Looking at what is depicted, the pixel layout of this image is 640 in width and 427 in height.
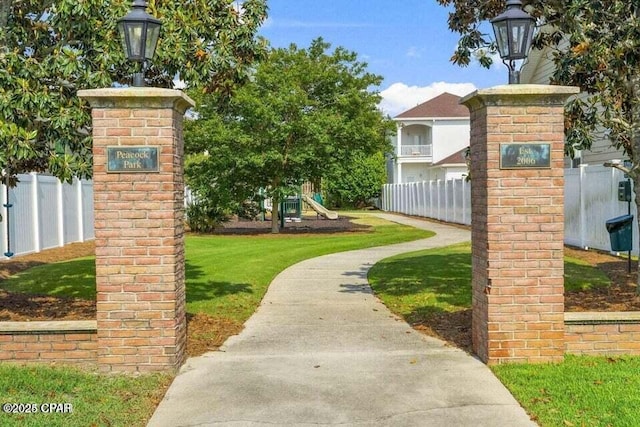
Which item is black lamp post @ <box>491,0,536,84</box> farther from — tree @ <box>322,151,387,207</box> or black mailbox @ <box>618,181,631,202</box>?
tree @ <box>322,151,387,207</box>

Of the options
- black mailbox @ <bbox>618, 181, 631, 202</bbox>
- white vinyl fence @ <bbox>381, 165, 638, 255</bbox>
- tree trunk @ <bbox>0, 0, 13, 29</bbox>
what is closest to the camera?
tree trunk @ <bbox>0, 0, 13, 29</bbox>

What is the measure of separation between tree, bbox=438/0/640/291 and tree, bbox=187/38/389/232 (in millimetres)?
12645

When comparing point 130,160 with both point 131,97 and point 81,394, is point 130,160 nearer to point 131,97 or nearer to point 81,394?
point 131,97

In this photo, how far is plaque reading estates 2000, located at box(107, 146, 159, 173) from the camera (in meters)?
6.28

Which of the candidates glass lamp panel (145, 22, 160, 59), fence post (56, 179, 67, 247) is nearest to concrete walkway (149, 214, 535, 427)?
glass lamp panel (145, 22, 160, 59)

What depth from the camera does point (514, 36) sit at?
6.77 meters

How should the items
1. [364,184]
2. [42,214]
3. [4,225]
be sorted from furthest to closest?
1. [364,184]
2. [42,214]
3. [4,225]

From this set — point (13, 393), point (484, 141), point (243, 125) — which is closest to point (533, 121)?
point (484, 141)

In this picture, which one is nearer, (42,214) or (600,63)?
(600,63)

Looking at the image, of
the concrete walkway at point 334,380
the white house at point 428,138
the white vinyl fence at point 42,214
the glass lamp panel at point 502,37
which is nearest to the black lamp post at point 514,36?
the glass lamp panel at point 502,37

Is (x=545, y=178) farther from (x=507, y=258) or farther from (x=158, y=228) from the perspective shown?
(x=158, y=228)

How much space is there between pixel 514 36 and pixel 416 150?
144 feet

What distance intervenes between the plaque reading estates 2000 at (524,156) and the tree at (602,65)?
7.69 feet

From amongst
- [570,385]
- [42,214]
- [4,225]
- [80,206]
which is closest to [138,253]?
[570,385]
